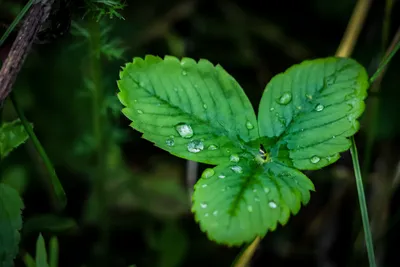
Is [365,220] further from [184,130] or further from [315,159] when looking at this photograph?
[184,130]

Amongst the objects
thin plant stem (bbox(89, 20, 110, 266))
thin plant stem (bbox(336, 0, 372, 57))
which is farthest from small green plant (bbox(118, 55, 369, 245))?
thin plant stem (bbox(336, 0, 372, 57))

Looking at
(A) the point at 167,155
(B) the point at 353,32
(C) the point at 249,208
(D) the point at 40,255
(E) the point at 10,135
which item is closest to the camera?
(C) the point at 249,208

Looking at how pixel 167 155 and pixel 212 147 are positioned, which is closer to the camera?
pixel 212 147

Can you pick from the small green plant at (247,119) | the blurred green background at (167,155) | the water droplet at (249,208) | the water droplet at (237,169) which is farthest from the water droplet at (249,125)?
the blurred green background at (167,155)

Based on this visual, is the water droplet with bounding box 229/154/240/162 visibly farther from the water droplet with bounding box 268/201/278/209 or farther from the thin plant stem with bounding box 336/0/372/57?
the thin plant stem with bounding box 336/0/372/57

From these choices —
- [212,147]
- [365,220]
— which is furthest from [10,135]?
[365,220]

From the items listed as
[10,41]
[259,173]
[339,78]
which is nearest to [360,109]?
[339,78]
